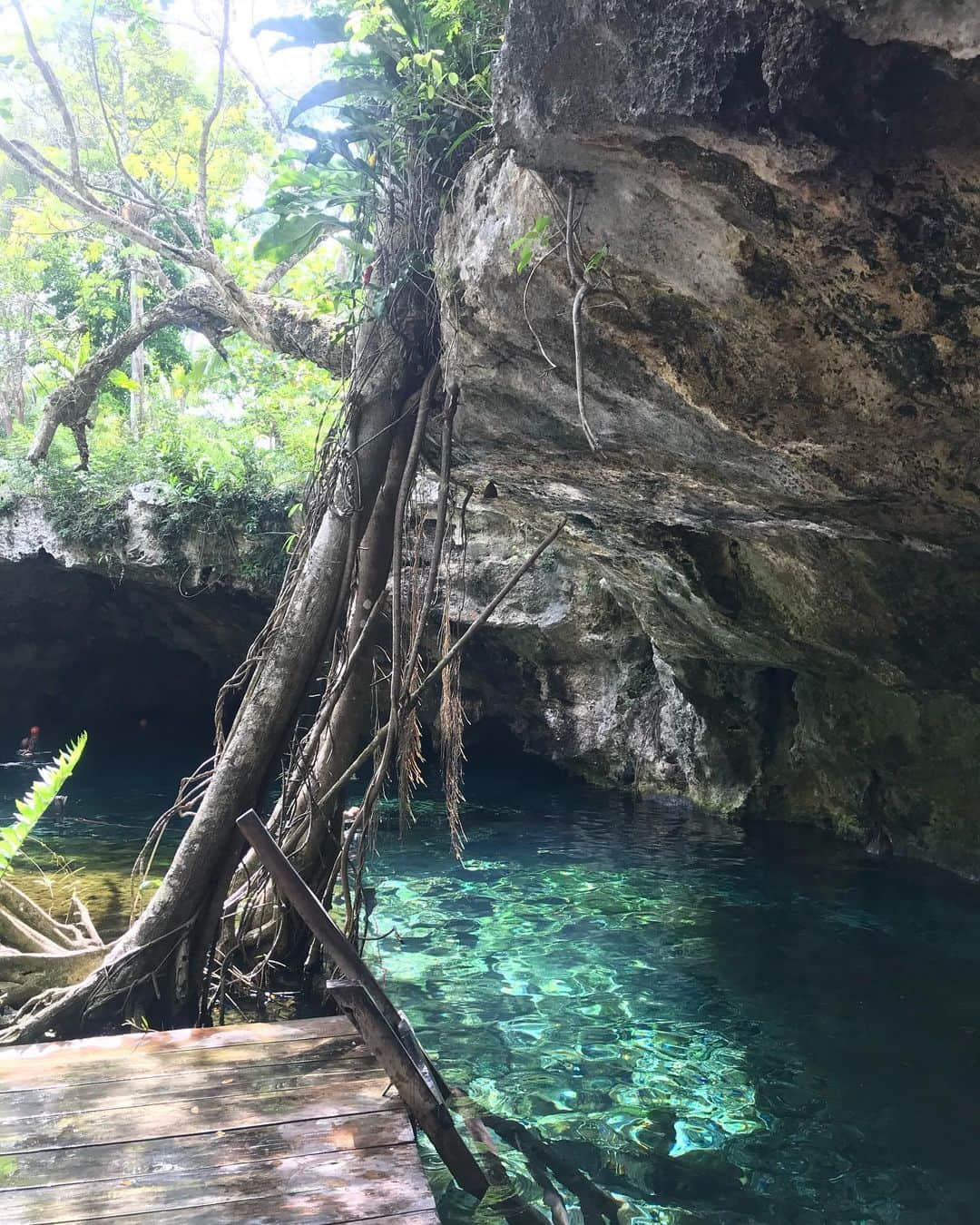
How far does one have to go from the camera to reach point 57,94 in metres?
5.74

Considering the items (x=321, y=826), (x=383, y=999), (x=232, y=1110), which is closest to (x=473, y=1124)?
(x=383, y=999)

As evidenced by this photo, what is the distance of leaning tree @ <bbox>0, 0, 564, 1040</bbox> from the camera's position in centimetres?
405

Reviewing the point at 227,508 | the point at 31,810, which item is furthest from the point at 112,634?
the point at 31,810

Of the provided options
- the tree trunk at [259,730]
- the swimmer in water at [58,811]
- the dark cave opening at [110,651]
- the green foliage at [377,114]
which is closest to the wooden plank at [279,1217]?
the tree trunk at [259,730]

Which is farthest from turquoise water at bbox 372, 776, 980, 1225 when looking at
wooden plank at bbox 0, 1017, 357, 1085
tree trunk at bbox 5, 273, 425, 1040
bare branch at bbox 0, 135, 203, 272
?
bare branch at bbox 0, 135, 203, 272

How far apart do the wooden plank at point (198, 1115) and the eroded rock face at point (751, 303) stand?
2.90m

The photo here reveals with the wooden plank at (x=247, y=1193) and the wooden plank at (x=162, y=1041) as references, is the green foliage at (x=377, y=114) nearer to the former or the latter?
the wooden plank at (x=162, y=1041)

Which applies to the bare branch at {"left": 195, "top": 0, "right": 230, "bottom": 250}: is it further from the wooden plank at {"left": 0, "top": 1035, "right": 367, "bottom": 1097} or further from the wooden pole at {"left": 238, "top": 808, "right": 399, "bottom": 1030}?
the wooden plank at {"left": 0, "top": 1035, "right": 367, "bottom": 1097}

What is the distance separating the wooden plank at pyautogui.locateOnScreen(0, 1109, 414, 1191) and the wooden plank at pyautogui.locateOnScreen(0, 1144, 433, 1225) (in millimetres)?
47

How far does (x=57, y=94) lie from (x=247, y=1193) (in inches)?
242

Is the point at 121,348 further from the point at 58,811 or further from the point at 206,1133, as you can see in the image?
the point at 206,1133

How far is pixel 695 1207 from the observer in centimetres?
321

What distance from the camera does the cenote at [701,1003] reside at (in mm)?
3480

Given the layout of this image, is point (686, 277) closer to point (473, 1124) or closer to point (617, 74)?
point (617, 74)
